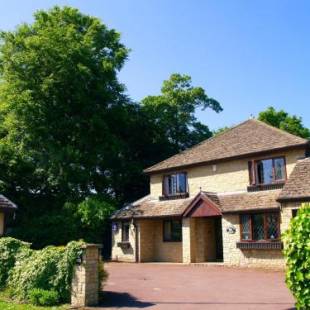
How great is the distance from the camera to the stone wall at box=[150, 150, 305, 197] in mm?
23359

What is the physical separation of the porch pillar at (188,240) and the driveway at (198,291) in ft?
20.8

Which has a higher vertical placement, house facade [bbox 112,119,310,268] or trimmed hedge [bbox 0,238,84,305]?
house facade [bbox 112,119,310,268]

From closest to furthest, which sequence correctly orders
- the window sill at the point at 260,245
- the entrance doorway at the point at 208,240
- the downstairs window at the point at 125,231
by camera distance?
the window sill at the point at 260,245 < the entrance doorway at the point at 208,240 < the downstairs window at the point at 125,231

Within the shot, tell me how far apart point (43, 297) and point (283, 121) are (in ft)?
130

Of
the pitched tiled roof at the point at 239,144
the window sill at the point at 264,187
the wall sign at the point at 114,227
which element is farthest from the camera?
the wall sign at the point at 114,227

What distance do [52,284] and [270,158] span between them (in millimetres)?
15361

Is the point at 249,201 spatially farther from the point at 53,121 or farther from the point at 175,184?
the point at 53,121

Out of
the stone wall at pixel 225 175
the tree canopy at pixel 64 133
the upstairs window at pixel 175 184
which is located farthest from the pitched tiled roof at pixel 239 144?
the tree canopy at pixel 64 133

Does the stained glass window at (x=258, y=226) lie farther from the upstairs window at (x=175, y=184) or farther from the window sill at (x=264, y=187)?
the upstairs window at (x=175, y=184)

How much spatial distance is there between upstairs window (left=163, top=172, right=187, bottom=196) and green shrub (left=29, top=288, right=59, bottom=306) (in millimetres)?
17154

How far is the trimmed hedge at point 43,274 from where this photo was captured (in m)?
12.2

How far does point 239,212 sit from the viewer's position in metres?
23.5

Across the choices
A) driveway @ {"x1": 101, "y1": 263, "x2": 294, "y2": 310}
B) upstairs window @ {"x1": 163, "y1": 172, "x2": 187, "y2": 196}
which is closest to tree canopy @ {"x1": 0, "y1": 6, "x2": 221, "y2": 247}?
upstairs window @ {"x1": 163, "y1": 172, "x2": 187, "y2": 196}

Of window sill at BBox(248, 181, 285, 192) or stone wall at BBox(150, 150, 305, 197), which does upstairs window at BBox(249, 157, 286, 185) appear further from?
stone wall at BBox(150, 150, 305, 197)
